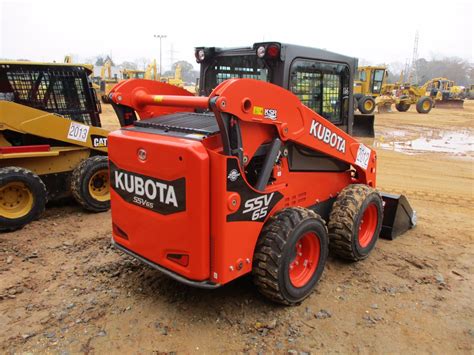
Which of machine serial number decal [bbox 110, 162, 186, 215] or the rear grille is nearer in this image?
machine serial number decal [bbox 110, 162, 186, 215]

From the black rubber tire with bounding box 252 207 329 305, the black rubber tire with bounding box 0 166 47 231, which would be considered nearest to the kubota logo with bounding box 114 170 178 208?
the black rubber tire with bounding box 252 207 329 305

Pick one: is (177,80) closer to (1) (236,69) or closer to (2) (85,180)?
(2) (85,180)

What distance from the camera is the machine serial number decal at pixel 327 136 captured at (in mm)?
3598

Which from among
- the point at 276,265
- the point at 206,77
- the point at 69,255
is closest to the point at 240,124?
the point at 276,265

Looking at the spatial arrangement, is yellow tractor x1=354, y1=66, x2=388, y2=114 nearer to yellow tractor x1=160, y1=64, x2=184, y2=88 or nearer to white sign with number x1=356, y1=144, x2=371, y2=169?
yellow tractor x1=160, y1=64, x2=184, y2=88

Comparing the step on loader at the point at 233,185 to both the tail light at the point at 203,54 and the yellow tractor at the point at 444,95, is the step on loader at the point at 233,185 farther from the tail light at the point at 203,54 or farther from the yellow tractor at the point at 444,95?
the yellow tractor at the point at 444,95

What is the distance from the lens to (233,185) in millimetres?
2863

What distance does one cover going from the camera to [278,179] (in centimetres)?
348

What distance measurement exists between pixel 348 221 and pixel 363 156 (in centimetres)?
85

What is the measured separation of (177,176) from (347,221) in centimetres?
198

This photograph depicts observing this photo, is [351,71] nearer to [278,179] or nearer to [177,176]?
[278,179]

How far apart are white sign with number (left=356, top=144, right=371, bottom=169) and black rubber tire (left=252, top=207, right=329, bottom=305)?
1.29m

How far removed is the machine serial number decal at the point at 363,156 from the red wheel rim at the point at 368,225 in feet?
1.55

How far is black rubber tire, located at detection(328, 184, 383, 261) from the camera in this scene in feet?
13.3
